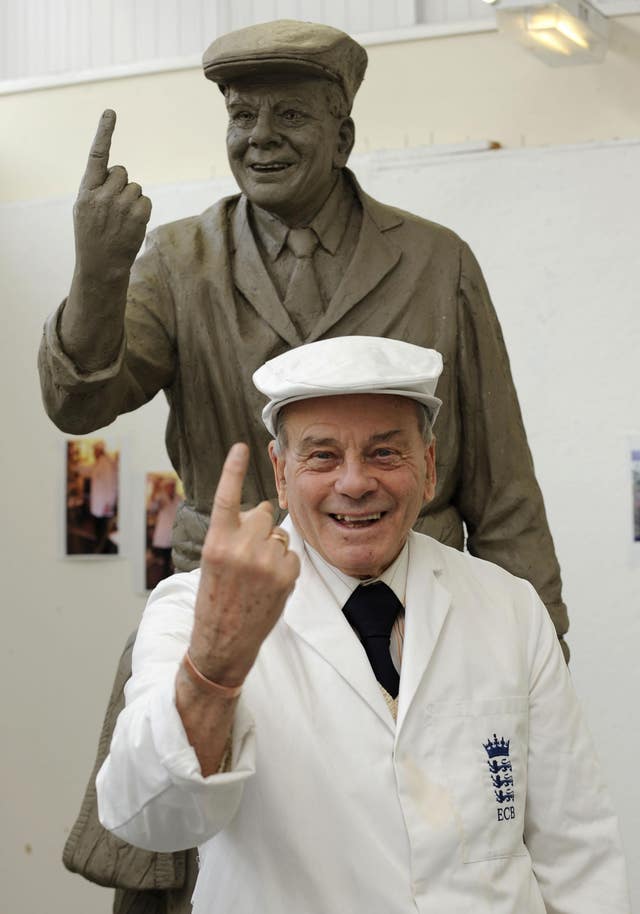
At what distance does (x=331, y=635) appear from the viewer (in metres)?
2.12

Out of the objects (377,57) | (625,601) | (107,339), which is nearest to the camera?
(107,339)

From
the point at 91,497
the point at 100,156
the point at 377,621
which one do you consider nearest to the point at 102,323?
the point at 100,156

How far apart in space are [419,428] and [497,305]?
324 centimetres

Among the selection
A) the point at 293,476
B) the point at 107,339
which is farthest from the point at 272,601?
the point at 107,339

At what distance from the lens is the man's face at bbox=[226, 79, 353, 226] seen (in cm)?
297

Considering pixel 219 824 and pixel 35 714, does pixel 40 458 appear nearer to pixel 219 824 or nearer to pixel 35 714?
pixel 35 714

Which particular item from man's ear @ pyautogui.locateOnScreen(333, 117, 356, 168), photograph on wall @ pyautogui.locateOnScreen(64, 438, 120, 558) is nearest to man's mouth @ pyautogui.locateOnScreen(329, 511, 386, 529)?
man's ear @ pyautogui.locateOnScreen(333, 117, 356, 168)

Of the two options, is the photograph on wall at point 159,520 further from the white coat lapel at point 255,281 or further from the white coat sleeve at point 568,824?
the white coat sleeve at point 568,824

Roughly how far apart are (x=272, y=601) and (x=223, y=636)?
0.07 metres

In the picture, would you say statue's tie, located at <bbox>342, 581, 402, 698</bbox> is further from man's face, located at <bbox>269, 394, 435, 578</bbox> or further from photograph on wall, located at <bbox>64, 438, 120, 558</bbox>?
photograph on wall, located at <bbox>64, 438, 120, 558</bbox>

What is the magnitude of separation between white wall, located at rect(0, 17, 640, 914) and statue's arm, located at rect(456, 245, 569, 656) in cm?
210

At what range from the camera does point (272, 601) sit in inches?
68.9

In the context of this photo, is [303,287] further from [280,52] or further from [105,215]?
[105,215]

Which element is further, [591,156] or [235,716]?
[591,156]
